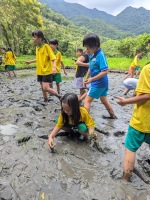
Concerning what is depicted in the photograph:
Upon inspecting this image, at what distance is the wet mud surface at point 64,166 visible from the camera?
2990 millimetres

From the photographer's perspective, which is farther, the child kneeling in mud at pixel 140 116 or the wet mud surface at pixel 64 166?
the wet mud surface at pixel 64 166

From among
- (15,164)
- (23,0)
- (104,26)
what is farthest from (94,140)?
(104,26)

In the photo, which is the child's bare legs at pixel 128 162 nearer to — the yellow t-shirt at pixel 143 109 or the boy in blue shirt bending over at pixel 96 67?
Result: the yellow t-shirt at pixel 143 109

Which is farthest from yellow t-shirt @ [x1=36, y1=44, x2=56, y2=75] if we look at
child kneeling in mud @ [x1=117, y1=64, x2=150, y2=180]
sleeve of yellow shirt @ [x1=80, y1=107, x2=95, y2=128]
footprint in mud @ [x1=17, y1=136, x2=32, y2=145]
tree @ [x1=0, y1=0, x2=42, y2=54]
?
tree @ [x1=0, y1=0, x2=42, y2=54]

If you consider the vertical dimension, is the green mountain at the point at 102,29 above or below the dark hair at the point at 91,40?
below

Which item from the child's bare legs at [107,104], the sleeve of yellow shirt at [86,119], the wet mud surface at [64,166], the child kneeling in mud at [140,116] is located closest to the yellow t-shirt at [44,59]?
the wet mud surface at [64,166]

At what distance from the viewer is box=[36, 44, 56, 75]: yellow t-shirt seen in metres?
6.75

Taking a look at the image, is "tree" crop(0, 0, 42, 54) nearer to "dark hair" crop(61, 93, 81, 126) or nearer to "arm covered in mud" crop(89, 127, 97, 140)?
"dark hair" crop(61, 93, 81, 126)

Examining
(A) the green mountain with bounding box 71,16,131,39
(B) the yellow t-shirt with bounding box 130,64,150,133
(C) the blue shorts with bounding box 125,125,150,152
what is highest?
(B) the yellow t-shirt with bounding box 130,64,150,133

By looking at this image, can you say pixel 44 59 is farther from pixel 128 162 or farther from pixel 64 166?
pixel 128 162

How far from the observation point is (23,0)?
26641mm

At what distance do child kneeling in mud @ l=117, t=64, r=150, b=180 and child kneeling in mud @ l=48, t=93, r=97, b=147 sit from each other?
103cm

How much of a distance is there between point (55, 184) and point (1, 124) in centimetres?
263

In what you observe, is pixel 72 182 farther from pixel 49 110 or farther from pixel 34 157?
pixel 49 110
